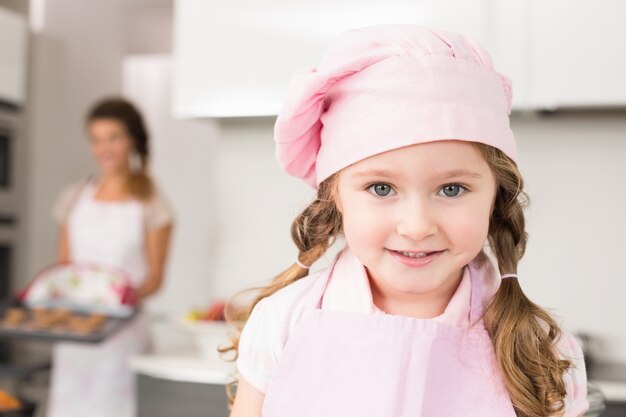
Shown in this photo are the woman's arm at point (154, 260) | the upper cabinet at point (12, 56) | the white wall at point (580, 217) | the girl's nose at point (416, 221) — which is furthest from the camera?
the upper cabinet at point (12, 56)

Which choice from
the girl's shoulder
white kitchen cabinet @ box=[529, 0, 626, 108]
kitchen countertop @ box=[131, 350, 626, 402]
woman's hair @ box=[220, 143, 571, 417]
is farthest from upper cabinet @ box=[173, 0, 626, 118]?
the girl's shoulder

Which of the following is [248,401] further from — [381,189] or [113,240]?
[113,240]

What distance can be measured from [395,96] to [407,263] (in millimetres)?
148

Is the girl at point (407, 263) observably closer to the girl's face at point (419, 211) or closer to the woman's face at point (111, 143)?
the girl's face at point (419, 211)

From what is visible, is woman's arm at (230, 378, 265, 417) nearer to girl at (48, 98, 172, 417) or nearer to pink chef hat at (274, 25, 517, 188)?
pink chef hat at (274, 25, 517, 188)

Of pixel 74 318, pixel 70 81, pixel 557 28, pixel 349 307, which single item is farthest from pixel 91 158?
pixel 349 307

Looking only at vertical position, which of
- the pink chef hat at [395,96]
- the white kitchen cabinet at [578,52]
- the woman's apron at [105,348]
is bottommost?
the woman's apron at [105,348]

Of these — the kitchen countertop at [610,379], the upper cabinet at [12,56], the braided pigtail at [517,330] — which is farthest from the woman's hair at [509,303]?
the upper cabinet at [12,56]

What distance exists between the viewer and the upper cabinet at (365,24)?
1505 millimetres

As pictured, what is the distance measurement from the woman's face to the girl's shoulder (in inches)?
57.0

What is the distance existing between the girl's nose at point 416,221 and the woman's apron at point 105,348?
1.42 m

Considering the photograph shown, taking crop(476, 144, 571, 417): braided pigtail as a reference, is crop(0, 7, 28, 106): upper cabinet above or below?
above

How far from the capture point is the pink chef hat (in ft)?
2.09

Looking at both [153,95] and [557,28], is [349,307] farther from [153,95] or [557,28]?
[153,95]
